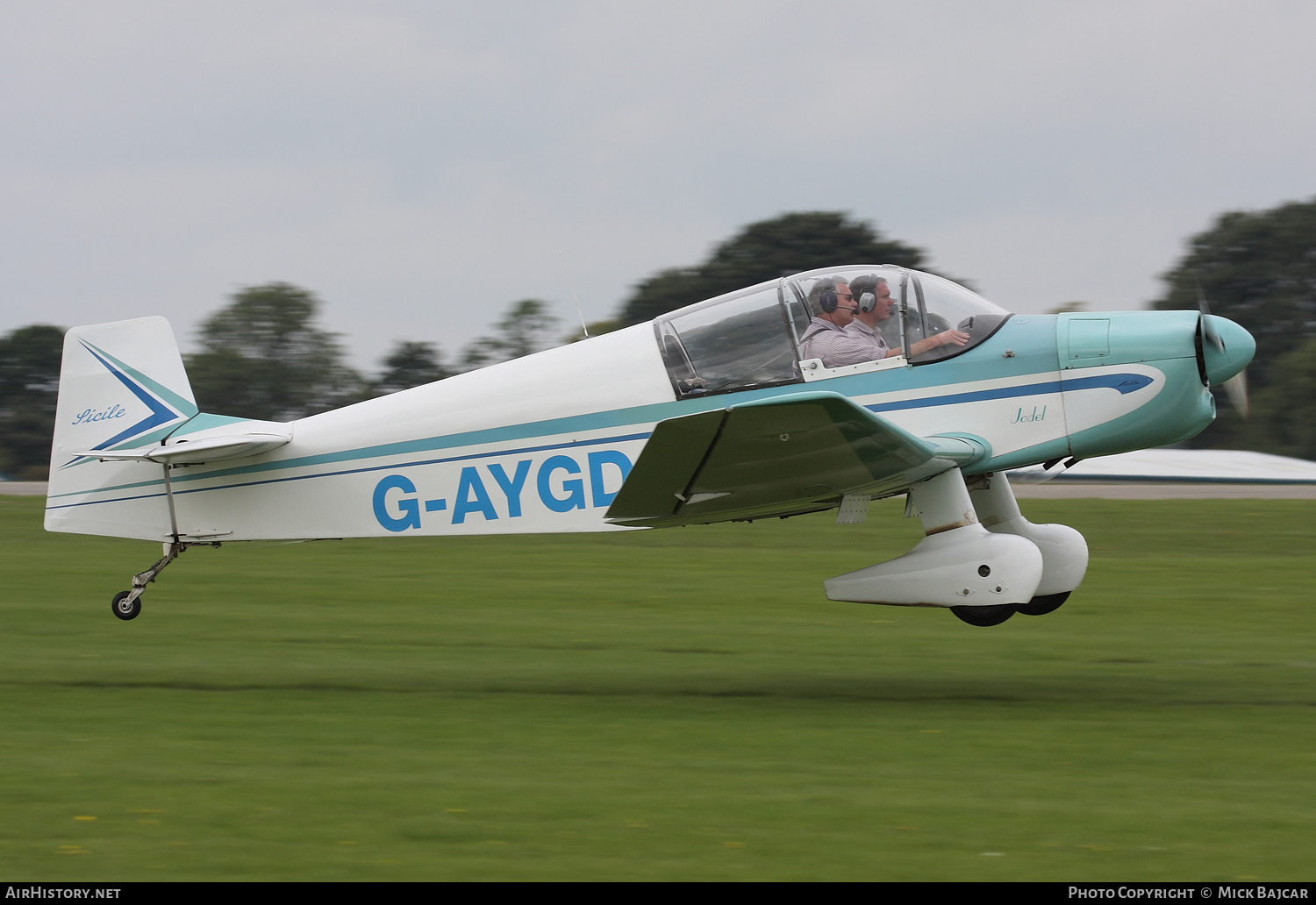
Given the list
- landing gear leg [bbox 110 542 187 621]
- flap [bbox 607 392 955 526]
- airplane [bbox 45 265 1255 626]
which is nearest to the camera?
flap [bbox 607 392 955 526]

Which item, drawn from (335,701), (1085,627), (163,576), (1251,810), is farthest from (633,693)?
(163,576)

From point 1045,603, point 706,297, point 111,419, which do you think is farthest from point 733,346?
point 706,297

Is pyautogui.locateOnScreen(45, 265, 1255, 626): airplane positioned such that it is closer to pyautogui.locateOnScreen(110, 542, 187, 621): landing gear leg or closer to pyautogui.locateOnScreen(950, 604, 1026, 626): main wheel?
pyautogui.locateOnScreen(950, 604, 1026, 626): main wheel

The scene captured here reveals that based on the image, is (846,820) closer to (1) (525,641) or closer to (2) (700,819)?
(2) (700,819)

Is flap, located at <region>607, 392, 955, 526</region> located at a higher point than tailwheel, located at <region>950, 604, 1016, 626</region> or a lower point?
higher

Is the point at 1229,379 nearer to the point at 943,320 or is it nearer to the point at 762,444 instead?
the point at 943,320

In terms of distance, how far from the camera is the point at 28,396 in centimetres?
5047

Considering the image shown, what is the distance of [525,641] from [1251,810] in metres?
6.42

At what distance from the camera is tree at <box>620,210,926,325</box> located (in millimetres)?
51938

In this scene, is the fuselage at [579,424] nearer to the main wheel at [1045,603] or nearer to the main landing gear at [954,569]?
the main landing gear at [954,569]

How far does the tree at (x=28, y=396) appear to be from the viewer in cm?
4731

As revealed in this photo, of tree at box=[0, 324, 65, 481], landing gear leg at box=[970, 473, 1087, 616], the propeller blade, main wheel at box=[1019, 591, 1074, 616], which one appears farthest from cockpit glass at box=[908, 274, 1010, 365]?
tree at box=[0, 324, 65, 481]

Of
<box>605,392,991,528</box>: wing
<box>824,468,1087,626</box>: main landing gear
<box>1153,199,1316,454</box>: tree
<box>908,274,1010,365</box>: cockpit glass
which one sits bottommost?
<box>824,468,1087,626</box>: main landing gear

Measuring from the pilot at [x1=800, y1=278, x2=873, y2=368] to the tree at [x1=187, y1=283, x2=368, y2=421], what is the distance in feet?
125
